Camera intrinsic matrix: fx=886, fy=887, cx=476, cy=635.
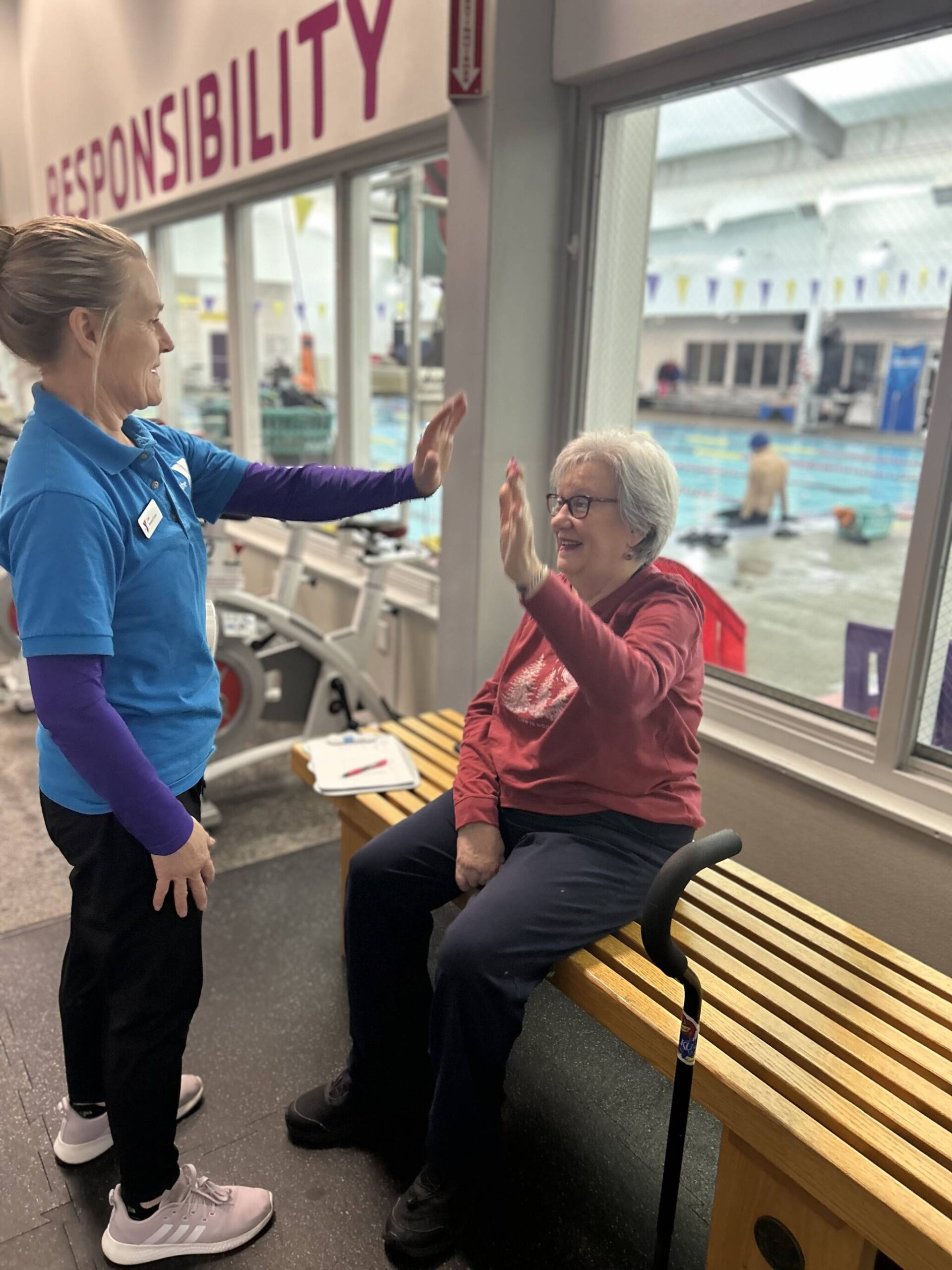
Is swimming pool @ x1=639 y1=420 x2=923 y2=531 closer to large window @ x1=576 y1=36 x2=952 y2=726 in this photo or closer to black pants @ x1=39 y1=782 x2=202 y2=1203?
large window @ x1=576 y1=36 x2=952 y2=726

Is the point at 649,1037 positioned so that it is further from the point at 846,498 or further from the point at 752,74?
the point at 846,498

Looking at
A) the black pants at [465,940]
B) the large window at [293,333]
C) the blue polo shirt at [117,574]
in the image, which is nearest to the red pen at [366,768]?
the black pants at [465,940]

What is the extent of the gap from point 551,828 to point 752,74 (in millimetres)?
1833

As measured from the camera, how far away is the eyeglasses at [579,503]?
1581mm

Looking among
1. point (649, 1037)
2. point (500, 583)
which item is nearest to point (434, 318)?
point (500, 583)

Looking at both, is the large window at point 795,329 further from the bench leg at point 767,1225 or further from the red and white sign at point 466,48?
the bench leg at point 767,1225

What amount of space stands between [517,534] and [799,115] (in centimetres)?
633

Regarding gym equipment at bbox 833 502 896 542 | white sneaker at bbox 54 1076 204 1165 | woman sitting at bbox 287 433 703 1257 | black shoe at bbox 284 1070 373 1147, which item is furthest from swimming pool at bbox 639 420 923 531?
white sneaker at bbox 54 1076 204 1165

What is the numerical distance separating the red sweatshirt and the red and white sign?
1599 millimetres

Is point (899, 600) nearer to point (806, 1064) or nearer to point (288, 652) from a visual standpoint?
point (806, 1064)

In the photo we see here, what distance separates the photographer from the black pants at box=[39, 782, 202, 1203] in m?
1.31

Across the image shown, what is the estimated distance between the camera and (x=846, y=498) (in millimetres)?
11039

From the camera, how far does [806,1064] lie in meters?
1.31

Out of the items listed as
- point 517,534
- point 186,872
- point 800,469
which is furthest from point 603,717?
point 800,469
